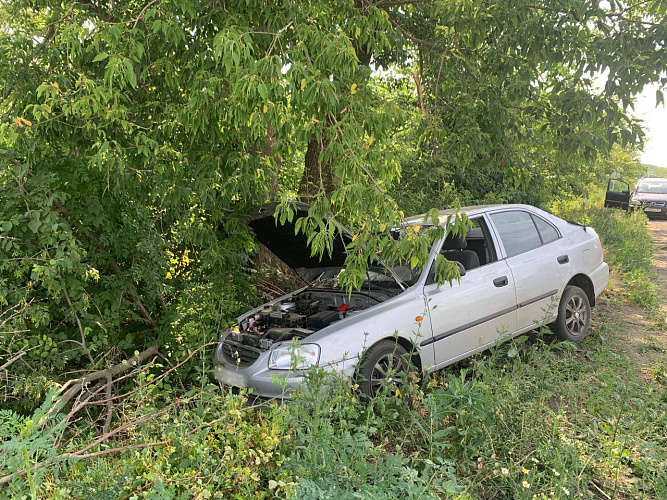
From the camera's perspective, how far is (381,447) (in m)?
3.61

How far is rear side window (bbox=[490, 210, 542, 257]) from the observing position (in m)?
5.82

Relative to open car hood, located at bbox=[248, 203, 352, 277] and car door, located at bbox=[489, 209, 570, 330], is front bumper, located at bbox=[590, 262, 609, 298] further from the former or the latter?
open car hood, located at bbox=[248, 203, 352, 277]

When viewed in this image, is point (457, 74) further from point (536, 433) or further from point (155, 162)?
point (536, 433)

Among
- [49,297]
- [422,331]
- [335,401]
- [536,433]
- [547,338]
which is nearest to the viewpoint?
[335,401]

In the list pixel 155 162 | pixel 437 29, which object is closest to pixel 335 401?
pixel 155 162

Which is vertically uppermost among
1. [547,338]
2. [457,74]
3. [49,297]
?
[457,74]

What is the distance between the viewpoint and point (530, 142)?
23.1ft

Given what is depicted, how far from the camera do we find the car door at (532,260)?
5699 millimetres

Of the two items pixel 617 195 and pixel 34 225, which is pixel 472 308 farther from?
pixel 617 195

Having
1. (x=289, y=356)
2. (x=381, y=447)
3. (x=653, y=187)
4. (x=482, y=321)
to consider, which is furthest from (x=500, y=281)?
(x=653, y=187)

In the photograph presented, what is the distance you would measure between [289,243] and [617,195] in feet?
57.6

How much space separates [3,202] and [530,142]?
5865 millimetres

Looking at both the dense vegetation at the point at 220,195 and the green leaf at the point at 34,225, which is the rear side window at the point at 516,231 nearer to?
the dense vegetation at the point at 220,195

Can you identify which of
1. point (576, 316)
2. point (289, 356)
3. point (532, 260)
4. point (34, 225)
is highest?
point (34, 225)
